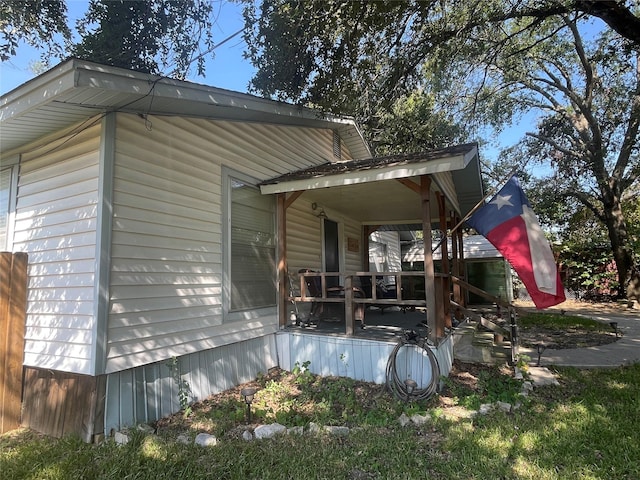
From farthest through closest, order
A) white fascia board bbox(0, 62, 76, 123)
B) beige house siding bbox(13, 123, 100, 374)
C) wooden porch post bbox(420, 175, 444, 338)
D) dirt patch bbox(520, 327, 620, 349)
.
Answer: dirt patch bbox(520, 327, 620, 349) → wooden porch post bbox(420, 175, 444, 338) → beige house siding bbox(13, 123, 100, 374) → white fascia board bbox(0, 62, 76, 123)

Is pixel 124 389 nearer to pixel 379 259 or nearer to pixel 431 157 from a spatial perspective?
pixel 431 157

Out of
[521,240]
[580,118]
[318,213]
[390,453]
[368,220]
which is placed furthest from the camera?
[580,118]

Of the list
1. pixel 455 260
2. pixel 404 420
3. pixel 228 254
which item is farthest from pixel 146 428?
pixel 455 260

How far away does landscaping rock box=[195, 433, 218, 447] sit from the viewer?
10.9 ft

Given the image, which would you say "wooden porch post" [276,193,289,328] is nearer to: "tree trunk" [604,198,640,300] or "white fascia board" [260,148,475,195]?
"white fascia board" [260,148,475,195]

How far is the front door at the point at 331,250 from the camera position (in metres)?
8.52

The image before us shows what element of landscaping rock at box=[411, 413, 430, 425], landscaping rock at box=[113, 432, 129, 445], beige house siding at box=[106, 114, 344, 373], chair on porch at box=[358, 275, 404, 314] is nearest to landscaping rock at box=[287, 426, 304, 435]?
landscaping rock at box=[411, 413, 430, 425]

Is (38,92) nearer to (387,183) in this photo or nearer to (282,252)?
(282,252)

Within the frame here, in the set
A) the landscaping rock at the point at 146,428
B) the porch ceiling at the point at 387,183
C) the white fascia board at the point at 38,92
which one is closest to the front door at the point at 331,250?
the porch ceiling at the point at 387,183

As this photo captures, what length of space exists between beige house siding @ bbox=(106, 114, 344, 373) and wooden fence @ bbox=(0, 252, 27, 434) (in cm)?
135

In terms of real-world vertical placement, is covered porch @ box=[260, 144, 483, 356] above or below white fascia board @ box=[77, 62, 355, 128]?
below

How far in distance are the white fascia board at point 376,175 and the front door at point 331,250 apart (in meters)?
2.82

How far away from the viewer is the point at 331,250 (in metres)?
8.77

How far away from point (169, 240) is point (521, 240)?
4249 millimetres
